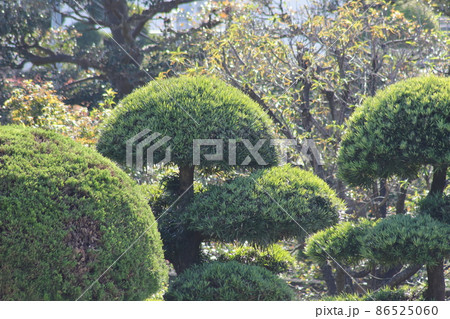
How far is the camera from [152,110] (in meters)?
5.37

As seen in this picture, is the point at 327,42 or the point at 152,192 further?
the point at 327,42

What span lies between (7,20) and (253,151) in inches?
394

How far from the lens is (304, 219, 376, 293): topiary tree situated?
4816mm

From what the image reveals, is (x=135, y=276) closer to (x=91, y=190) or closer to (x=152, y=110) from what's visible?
(x=91, y=190)

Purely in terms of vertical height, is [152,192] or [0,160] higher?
[0,160]

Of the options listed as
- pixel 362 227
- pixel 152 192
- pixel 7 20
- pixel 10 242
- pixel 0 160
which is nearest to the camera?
pixel 10 242

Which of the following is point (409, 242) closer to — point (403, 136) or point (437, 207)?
point (437, 207)

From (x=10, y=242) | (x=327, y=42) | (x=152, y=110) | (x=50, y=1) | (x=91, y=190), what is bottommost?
(x=10, y=242)

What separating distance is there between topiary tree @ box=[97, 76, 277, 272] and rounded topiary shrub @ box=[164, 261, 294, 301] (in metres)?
0.84

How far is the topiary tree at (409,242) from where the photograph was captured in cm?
428

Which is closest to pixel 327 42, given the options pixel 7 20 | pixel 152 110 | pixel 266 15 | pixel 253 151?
pixel 266 15

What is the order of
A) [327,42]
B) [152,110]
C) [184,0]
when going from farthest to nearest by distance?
[184,0] → [327,42] → [152,110]

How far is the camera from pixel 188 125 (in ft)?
17.2

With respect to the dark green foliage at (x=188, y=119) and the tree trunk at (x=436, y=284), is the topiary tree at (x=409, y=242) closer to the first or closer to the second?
the tree trunk at (x=436, y=284)
